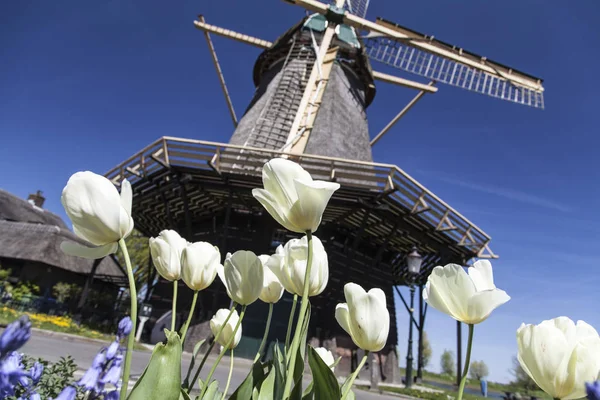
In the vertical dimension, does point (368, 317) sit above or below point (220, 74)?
below

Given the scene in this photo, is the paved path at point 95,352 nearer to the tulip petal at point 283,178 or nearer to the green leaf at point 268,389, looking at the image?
the green leaf at point 268,389

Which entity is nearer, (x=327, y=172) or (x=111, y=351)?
(x=111, y=351)

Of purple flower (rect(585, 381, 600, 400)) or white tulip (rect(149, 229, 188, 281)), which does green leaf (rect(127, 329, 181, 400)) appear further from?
purple flower (rect(585, 381, 600, 400))

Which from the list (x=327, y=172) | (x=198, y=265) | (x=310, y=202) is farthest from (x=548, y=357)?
(x=327, y=172)

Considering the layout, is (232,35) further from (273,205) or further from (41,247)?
(273,205)

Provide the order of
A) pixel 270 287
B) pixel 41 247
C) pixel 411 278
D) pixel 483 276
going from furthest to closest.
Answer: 1. pixel 41 247
2. pixel 411 278
3. pixel 270 287
4. pixel 483 276

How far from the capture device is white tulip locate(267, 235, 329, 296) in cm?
105

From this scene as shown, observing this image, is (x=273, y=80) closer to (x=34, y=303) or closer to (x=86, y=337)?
(x=86, y=337)

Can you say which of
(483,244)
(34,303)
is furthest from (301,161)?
(34,303)

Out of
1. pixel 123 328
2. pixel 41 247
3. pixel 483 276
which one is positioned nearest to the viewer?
pixel 483 276

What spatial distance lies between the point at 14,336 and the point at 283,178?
21.5 inches

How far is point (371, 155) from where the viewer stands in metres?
14.7

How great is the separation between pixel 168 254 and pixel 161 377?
520 millimetres

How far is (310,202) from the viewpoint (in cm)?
84
